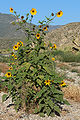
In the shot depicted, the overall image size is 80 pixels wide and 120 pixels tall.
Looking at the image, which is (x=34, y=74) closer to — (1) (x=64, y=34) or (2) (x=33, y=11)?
(2) (x=33, y=11)

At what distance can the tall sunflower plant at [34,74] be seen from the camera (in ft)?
9.59

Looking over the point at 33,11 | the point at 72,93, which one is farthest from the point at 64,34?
the point at 33,11

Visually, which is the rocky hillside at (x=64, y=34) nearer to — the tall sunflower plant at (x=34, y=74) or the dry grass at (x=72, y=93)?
the dry grass at (x=72, y=93)

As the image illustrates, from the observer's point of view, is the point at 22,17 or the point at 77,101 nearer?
the point at 22,17

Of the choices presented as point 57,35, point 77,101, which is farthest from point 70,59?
point 57,35

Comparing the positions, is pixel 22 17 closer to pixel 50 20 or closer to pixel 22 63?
pixel 50 20

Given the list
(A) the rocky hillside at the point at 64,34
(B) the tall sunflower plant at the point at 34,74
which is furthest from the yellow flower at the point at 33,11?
(A) the rocky hillside at the point at 64,34

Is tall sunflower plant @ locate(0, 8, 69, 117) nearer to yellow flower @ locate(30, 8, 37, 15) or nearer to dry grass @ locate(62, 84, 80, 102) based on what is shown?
yellow flower @ locate(30, 8, 37, 15)

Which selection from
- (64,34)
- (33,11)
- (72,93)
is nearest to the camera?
(33,11)

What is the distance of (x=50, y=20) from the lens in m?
3.01

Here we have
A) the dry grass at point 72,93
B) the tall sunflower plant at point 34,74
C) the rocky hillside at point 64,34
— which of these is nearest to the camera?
the tall sunflower plant at point 34,74

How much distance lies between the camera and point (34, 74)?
9.82 feet

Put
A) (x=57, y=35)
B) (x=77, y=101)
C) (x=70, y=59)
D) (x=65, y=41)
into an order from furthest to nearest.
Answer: (x=57, y=35) < (x=65, y=41) < (x=70, y=59) < (x=77, y=101)

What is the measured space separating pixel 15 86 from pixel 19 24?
1.02 meters
